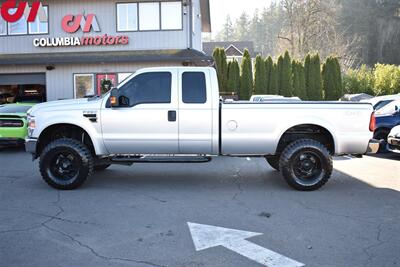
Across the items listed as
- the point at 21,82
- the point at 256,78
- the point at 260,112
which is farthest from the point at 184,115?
the point at 256,78

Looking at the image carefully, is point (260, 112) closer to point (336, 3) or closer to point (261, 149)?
point (261, 149)

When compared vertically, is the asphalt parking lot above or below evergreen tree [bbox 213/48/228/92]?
below

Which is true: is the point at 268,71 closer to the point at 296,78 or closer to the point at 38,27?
the point at 296,78

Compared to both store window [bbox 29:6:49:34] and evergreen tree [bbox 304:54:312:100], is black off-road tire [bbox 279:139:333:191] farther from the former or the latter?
evergreen tree [bbox 304:54:312:100]

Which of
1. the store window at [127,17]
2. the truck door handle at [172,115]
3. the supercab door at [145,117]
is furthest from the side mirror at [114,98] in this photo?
the store window at [127,17]

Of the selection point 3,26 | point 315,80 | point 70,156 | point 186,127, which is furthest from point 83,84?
point 186,127

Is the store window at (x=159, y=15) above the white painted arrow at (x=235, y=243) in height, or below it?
above

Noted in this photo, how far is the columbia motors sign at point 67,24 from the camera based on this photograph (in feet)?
66.4

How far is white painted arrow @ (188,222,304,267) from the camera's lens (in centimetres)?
441

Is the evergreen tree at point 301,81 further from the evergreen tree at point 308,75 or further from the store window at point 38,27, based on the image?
the store window at point 38,27

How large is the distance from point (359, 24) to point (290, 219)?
184 ft

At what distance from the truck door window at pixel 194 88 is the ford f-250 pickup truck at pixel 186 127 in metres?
0.02

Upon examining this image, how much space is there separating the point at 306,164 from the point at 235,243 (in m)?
3.12

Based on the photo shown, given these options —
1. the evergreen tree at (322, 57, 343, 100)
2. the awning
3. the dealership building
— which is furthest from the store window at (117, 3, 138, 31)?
the evergreen tree at (322, 57, 343, 100)
